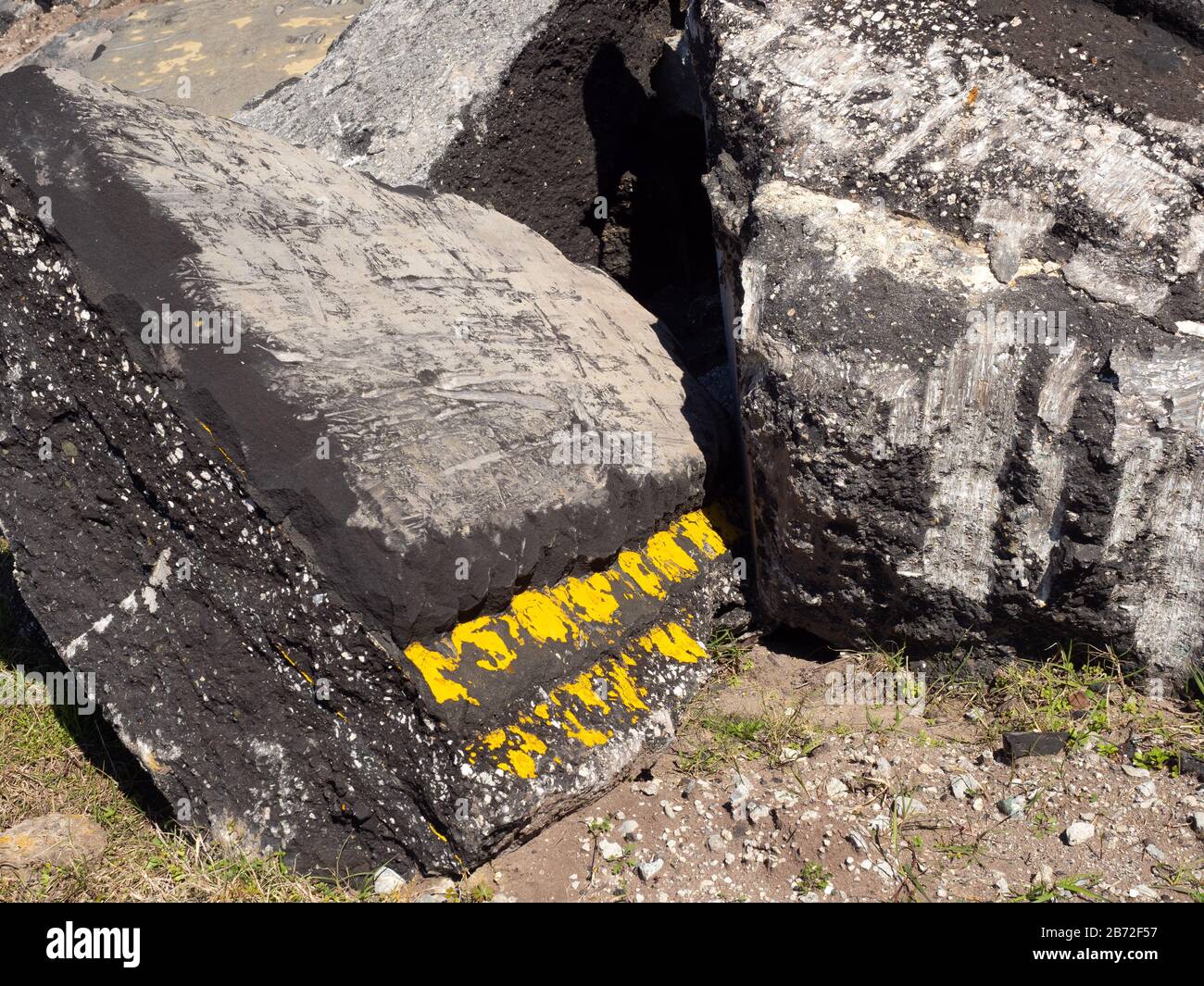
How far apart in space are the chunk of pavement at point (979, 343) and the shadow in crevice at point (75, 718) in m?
1.64

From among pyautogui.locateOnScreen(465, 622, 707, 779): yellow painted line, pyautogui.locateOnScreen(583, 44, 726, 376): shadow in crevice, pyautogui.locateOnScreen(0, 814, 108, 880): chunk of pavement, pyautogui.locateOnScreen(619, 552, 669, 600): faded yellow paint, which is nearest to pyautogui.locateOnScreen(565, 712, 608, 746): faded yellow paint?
pyautogui.locateOnScreen(465, 622, 707, 779): yellow painted line

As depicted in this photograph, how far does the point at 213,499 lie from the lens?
7.36ft

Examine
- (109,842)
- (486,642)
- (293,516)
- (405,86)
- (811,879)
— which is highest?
(405,86)

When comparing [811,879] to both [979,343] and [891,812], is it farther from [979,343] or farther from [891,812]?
[979,343]

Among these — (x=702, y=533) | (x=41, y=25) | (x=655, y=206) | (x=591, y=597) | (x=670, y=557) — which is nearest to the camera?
(x=591, y=597)

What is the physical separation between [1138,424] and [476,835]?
173 cm

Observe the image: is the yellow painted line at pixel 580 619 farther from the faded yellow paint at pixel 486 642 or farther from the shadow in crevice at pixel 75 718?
the shadow in crevice at pixel 75 718

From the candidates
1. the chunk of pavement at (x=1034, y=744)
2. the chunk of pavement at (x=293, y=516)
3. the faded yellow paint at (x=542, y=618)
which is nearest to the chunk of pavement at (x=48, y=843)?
the chunk of pavement at (x=293, y=516)

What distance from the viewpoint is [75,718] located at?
2.87m

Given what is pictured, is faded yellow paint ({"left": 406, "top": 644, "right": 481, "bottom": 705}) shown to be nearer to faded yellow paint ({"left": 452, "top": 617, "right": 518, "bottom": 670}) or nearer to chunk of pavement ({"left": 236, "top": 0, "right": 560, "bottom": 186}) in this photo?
faded yellow paint ({"left": 452, "top": 617, "right": 518, "bottom": 670})

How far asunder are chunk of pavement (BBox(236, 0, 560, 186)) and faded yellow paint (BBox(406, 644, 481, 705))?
77.6 inches

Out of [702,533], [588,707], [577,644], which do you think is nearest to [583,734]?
[588,707]

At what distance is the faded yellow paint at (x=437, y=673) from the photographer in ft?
7.08

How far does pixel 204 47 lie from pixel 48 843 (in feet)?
20.8
